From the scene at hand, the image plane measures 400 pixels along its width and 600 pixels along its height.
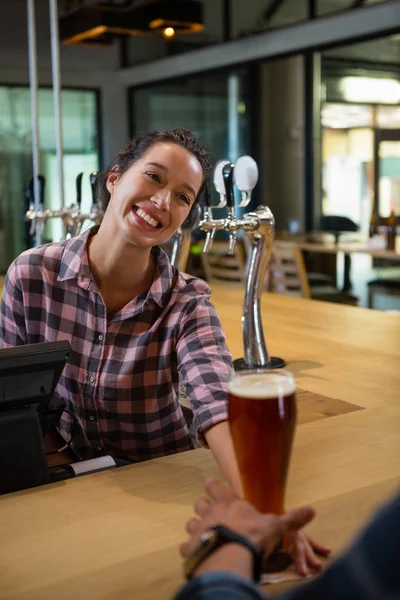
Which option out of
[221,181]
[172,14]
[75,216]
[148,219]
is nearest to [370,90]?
[172,14]

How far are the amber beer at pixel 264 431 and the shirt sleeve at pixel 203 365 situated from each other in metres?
0.28

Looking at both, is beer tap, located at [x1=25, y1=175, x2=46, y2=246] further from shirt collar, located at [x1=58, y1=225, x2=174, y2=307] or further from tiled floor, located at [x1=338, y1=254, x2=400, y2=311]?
tiled floor, located at [x1=338, y1=254, x2=400, y2=311]

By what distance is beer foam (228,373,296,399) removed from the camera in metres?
0.87

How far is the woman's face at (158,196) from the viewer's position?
1464 millimetres

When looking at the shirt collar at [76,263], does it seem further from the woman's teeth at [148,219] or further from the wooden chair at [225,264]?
the wooden chair at [225,264]

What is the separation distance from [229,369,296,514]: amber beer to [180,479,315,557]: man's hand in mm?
73

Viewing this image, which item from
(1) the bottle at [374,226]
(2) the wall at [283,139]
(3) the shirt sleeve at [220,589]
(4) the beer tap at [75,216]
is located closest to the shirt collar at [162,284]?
(3) the shirt sleeve at [220,589]

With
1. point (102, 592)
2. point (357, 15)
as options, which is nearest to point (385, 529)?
point (102, 592)

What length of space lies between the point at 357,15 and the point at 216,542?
19.0ft

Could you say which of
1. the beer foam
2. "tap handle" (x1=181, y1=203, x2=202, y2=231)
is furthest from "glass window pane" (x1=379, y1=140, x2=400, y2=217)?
the beer foam

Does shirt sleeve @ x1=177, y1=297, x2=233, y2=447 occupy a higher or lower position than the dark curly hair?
lower

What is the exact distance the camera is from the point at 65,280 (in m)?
1.54

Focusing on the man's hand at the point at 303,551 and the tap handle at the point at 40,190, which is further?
the tap handle at the point at 40,190

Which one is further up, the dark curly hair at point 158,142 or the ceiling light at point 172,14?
the ceiling light at point 172,14
